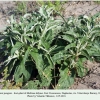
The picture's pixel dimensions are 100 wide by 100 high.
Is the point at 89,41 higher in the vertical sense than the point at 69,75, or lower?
higher

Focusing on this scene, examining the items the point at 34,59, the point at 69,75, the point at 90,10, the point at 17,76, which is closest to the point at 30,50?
the point at 34,59

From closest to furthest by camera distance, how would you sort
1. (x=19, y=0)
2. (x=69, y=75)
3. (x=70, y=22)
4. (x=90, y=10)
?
(x=69, y=75), (x=70, y=22), (x=90, y=10), (x=19, y=0)

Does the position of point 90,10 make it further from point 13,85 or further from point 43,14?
point 13,85

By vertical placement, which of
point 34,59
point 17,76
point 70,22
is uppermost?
point 70,22

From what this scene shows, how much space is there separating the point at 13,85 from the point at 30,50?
60 centimetres

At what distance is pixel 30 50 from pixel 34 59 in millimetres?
157

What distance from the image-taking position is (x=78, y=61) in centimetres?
383

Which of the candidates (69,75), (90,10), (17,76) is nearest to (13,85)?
(17,76)

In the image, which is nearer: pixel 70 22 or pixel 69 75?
pixel 69 75

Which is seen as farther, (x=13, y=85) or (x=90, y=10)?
(x=90, y=10)
